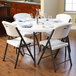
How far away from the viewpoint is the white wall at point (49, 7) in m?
6.53

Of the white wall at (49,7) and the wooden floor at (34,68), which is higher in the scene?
the white wall at (49,7)

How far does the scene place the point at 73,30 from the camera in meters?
6.81

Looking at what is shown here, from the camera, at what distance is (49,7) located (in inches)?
267

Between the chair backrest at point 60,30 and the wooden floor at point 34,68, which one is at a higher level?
the chair backrest at point 60,30

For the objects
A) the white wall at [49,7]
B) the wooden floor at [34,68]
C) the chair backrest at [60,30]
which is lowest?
the wooden floor at [34,68]

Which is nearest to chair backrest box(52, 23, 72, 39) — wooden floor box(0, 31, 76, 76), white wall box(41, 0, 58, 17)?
wooden floor box(0, 31, 76, 76)

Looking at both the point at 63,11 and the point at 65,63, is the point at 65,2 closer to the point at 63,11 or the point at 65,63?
the point at 63,11

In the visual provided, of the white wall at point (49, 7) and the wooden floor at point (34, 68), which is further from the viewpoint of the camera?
the white wall at point (49, 7)

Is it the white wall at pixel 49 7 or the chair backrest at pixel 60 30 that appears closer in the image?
the chair backrest at pixel 60 30

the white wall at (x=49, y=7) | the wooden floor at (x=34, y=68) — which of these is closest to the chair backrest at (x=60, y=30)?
the wooden floor at (x=34, y=68)

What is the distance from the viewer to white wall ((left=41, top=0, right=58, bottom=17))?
6.53 m

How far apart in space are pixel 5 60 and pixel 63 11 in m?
4.06

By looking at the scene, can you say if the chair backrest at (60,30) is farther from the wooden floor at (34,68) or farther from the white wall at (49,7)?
the white wall at (49,7)

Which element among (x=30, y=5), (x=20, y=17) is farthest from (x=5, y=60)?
(x=30, y=5)
